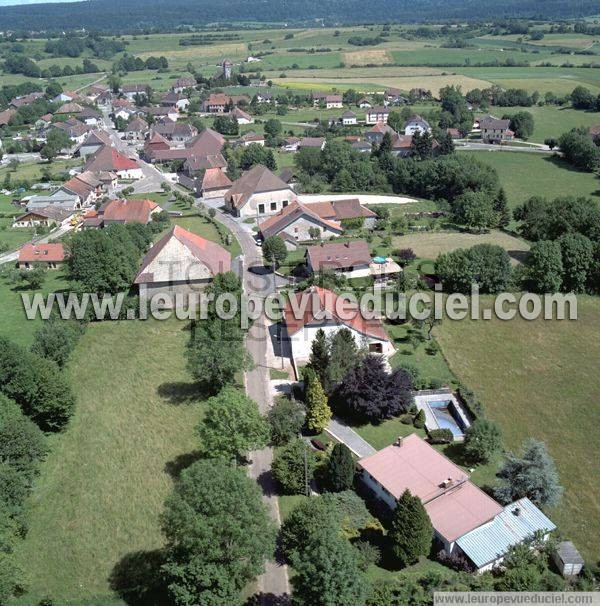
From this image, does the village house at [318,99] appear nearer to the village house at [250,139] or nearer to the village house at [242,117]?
the village house at [242,117]

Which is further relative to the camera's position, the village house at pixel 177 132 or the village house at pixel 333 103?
the village house at pixel 333 103

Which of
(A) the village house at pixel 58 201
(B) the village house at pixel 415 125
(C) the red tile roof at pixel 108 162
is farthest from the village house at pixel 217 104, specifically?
(A) the village house at pixel 58 201

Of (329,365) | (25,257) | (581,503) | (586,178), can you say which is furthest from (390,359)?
(586,178)

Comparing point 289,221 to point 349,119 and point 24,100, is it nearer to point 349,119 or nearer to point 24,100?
point 349,119

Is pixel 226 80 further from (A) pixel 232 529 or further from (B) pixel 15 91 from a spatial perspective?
(A) pixel 232 529

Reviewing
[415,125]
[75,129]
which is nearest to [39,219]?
[75,129]
